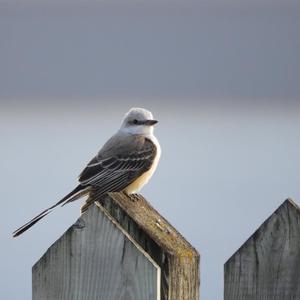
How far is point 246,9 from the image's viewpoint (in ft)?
197

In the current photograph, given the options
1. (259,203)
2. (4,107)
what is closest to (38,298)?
(259,203)

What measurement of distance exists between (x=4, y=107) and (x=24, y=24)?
20772 mm

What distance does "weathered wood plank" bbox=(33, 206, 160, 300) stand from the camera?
3551 millimetres

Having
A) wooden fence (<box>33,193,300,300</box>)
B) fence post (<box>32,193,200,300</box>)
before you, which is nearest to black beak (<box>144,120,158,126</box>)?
wooden fence (<box>33,193,300,300</box>)

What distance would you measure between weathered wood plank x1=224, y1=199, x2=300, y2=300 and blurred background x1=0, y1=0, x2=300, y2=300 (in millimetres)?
8129

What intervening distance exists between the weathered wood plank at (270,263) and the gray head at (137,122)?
11.9 ft

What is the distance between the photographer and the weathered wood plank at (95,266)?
355 cm

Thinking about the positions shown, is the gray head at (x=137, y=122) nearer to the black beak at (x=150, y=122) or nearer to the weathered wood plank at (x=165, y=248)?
the black beak at (x=150, y=122)

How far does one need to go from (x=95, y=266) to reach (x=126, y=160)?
3.63m

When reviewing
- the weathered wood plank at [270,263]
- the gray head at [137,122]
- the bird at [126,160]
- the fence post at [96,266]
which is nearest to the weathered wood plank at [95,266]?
the fence post at [96,266]

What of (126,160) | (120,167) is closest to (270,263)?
(120,167)

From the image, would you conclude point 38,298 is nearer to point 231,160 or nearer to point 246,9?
point 231,160

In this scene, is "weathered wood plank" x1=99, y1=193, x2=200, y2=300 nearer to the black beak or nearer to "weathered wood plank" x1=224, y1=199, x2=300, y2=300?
"weathered wood plank" x1=224, y1=199, x2=300, y2=300

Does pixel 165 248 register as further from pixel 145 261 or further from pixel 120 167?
pixel 120 167
